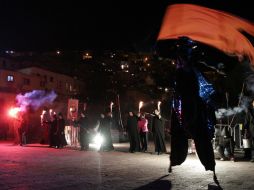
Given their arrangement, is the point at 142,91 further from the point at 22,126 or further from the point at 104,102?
the point at 22,126

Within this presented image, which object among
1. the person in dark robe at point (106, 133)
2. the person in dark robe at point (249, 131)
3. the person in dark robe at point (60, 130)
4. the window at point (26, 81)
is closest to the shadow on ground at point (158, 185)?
the person in dark robe at point (249, 131)

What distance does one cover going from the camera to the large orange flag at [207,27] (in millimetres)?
9117

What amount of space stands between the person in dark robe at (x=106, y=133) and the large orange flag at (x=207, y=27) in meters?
12.6

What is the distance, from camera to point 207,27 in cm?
927

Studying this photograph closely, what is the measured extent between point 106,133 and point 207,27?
1318cm

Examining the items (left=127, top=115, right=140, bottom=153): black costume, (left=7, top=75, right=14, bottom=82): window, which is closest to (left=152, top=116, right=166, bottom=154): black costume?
(left=127, top=115, right=140, bottom=153): black costume

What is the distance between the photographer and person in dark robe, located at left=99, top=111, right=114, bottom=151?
21297 mm

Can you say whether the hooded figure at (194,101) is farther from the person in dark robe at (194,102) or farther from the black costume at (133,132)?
the black costume at (133,132)

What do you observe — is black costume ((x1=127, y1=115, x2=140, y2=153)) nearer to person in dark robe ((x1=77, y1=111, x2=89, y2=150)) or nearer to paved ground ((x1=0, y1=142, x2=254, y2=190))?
person in dark robe ((x1=77, y1=111, x2=89, y2=150))

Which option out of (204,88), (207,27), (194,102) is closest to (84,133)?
(194,102)

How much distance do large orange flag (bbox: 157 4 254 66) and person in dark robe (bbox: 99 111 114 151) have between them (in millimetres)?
12600

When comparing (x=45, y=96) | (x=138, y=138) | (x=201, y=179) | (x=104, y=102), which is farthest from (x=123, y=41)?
(x=45, y=96)

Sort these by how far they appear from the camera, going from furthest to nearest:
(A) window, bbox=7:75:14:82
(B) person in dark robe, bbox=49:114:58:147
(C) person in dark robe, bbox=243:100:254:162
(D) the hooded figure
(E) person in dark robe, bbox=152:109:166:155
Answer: (A) window, bbox=7:75:14:82 → (B) person in dark robe, bbox=49:114:58:147 → (E) person in dark robe, bbox=152:109:166:155 → (C) person in dark robe, bbox=243:100:254:162 → (D) the hooded figure

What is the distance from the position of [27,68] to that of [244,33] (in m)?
42.0
